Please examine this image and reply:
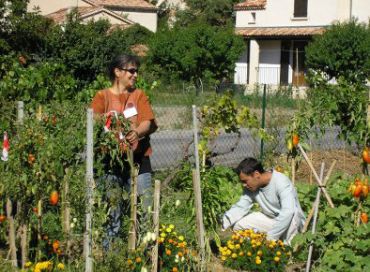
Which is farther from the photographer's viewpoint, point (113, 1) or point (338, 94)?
point (113, 1)

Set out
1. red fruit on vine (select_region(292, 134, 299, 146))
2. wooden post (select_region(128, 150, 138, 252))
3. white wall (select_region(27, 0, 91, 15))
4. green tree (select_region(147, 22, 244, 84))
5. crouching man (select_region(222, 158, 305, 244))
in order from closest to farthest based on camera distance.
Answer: wooden post (select_region(128, 150, 138, 252)) → red fruit on vine (select_region(292, 134, 299, 146)) → crouching man (select_region(222, 158, 305, 244)) → green tree (select_region(147, 22, 244, 84)) → white wall (select_region(27, 0, 91, 15))

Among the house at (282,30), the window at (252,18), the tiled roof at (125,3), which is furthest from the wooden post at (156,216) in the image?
the tiled roof at (125,3)

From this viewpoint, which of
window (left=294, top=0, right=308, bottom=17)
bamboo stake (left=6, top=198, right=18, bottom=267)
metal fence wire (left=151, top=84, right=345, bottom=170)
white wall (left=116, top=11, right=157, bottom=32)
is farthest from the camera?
white wall (left=116, top=11, right=157, bottom=32)

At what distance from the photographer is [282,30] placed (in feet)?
129

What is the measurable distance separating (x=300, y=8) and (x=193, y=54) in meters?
9.55

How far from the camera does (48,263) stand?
16.9ft

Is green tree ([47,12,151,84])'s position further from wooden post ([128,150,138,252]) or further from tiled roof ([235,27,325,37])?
wooden post ([128,150,138,252])

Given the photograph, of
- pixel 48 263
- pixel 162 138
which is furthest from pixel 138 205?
pixel 162 138

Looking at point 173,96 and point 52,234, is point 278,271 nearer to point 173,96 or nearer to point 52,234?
point 52,234

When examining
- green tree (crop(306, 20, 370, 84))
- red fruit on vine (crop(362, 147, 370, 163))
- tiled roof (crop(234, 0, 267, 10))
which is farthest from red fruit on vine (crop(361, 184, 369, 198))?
tiled roof (crop(234, 0, 267, 10))

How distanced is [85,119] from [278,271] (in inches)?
76.4

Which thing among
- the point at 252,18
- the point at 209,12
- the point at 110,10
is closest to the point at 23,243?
the point at 252,18

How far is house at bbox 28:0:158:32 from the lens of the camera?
42.2m

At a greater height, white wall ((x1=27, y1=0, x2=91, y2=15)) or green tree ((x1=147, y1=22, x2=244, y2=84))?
white wall ((x1=27, y1=0, x2=91, y2=15))
